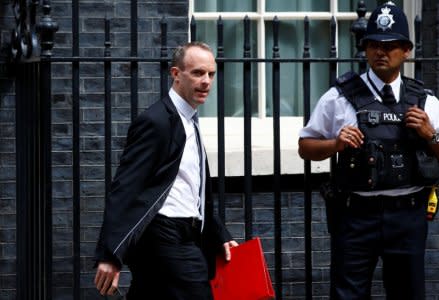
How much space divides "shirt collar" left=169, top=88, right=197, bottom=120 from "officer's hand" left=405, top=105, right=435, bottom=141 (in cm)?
102

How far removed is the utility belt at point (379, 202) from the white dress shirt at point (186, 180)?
78cm

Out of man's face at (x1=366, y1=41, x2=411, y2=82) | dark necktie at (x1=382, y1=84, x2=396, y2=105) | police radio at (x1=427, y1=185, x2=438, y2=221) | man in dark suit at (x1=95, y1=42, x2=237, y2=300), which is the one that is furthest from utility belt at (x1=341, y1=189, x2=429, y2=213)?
man in dark suit at (x1=95, y1=42, x2=237, y2=300)

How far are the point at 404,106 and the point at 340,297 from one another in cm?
91

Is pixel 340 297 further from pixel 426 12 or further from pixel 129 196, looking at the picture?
pixel 426 12

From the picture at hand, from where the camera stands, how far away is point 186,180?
5.40 meters

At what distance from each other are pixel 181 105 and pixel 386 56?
102 cm

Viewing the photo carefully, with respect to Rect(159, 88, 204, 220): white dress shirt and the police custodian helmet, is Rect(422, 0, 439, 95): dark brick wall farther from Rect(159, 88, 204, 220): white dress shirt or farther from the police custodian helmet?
Rect(159, 88, 204, 220): white dress shirt

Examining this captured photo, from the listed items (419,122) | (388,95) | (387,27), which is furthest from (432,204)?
(387,27)

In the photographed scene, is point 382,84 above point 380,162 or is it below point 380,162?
above

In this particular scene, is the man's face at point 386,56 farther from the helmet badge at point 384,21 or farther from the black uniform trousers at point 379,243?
the black uniform trousers at point 379,243

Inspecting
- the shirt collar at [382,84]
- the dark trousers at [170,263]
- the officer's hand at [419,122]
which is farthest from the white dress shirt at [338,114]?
the dark trousers at [170,263]

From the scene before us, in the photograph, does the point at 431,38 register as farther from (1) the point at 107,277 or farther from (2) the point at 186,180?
(1) the point at 107,277

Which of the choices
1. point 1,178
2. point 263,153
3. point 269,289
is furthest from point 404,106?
point 1,178

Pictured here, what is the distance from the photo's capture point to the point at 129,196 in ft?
17.3
